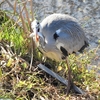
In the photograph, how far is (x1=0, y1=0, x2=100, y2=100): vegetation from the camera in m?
3.79

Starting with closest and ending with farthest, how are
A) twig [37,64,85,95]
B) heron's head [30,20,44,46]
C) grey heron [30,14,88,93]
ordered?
heron's head [30,20,44,46], grey heron [30,14,88,93], twig [37,64,85,95]

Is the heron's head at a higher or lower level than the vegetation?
higher

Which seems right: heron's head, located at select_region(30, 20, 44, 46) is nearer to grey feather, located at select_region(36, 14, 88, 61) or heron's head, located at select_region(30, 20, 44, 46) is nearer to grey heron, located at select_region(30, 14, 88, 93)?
grey heron, located at select_region(30, 14, 88, 93)

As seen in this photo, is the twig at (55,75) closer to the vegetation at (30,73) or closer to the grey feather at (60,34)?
the vegetation at (30,73)

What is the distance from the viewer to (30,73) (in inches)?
160

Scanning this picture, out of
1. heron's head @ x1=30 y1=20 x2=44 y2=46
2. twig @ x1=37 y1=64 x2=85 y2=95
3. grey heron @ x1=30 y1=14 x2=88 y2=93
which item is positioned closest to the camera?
heron's head @ x1=30 y1=20 x2=44 y2=46

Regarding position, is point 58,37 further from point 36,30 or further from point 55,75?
point 55,75

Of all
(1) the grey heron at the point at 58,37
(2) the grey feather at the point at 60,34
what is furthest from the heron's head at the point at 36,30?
(2) the grey feather at the point at 60,34

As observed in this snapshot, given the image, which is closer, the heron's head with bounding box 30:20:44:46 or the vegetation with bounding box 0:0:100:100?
the heron's head with bounding box 30:20:44:46

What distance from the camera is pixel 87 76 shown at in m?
4.23

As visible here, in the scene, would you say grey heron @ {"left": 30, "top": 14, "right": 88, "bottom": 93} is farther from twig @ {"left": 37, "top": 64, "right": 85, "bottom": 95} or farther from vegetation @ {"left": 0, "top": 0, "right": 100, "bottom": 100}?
vegetation @ {"left": 0, "top": 0, "right": 100, "bottom": 100}

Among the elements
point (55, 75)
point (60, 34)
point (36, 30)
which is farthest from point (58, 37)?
point (55, 75)

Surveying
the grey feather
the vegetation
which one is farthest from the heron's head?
the vegetation

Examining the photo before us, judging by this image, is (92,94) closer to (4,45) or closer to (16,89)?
(16,89)
